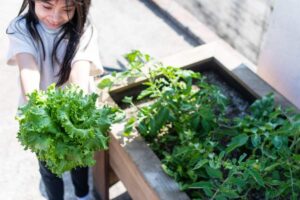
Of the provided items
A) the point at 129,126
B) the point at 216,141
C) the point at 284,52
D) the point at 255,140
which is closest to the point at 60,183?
the point at 129,126

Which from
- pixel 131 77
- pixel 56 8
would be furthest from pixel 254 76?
pixel 56 8

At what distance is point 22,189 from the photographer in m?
2.42

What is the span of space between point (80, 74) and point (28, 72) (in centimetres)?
19

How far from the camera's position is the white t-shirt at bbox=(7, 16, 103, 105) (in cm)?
178

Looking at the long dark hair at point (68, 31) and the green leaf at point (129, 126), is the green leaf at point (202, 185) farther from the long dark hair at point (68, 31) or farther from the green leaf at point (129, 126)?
the long dark hair at point (68, 31)

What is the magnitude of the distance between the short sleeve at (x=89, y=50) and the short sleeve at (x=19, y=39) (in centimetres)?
18

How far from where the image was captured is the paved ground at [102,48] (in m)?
2.45

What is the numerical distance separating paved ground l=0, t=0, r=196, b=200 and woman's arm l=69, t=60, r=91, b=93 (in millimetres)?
828

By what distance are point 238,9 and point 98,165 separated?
185 centimetres

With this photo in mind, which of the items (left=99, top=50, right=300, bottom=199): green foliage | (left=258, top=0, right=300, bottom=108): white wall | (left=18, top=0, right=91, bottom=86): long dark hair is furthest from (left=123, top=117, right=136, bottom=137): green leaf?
(left=258, top=0, right=300, bottom=108): white wall

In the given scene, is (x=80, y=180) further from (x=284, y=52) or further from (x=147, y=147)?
(x=284, y=52)

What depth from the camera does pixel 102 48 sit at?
3328mm

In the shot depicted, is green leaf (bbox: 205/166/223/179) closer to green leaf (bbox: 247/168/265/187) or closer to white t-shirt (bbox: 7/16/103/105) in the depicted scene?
green leaf (bbox: 247/168/265/187)

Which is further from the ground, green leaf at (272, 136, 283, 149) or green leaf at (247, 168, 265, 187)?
green leaf at (272, 136, 283, 149)
